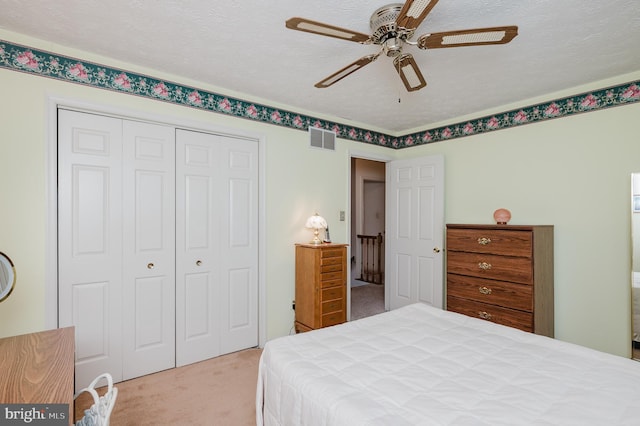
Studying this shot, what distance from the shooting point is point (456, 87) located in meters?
2.86

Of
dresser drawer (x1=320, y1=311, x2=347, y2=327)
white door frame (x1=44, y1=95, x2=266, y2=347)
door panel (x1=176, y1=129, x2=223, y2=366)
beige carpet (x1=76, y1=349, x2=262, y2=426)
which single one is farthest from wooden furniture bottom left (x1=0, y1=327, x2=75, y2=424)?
dresser drawer (x1=320, y1=311, x2=347, y2=327)

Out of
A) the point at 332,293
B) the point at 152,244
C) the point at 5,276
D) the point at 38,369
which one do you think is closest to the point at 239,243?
the point at 152,244

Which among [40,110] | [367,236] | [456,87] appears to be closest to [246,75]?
[40,110]

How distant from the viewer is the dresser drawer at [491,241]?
2.69 metres

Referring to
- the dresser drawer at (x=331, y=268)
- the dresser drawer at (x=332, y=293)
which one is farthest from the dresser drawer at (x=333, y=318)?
the dresser drawer at (x=331, y=268)

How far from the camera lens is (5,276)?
1.45 meters

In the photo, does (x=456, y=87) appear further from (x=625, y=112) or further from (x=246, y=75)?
(x=246, y=75)

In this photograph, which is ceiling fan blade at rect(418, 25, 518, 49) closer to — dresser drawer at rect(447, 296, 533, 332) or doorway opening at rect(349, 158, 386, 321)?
dresser drawer at rect(447, 296, 533, 332)

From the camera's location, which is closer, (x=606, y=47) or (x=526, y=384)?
(x=526, y=384)

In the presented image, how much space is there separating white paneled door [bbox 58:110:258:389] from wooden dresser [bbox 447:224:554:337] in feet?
6.79

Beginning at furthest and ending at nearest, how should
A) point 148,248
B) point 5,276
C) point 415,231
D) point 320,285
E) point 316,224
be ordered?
point 415,231 < point 316,224 < point 320,285 < point 148,248 < point 5,276

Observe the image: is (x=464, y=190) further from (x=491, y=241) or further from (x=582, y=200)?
(x=582, y=200)

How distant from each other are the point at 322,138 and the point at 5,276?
A: 2.91 metres

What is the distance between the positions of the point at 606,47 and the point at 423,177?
6.64 feet
